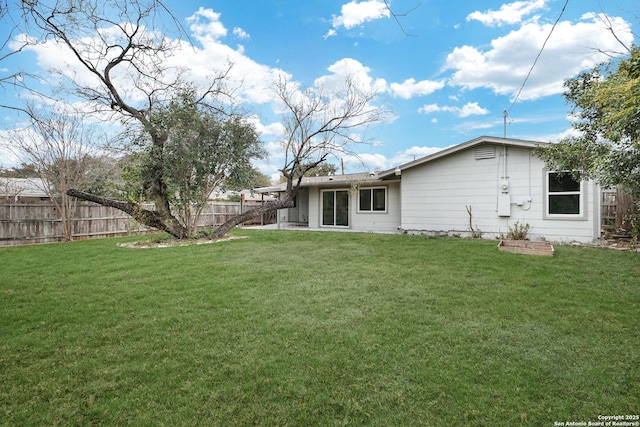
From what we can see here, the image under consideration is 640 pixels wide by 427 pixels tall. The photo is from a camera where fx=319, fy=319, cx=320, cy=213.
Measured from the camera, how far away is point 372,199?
1378cm

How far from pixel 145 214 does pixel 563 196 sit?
40.9 feet

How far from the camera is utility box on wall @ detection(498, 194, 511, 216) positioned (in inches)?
385

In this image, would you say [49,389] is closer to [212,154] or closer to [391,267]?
[391,267]

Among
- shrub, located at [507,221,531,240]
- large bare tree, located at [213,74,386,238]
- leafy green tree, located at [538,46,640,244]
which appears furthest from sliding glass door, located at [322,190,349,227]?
leafy green tree, located at [538,46,640,244]

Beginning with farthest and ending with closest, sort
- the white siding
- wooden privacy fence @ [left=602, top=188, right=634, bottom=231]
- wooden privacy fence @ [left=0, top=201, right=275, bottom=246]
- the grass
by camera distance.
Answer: wooden privacy fence @ [left=602, top=188, right=634, bottom=231] < wooden privacy fence @ [left=0, top=201, right=275, bottom=246] < the white siding < the grass

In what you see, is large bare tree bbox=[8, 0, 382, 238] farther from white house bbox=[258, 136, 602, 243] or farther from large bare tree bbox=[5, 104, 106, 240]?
white house bbox=[258, 136, 602, 243]

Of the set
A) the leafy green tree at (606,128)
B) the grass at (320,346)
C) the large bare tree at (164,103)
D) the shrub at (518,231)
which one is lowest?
the grass at (320,346)

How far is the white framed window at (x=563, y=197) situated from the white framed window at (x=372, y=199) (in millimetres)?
5695

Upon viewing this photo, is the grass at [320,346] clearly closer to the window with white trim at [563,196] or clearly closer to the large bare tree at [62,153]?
the window with white trim at [563,196]

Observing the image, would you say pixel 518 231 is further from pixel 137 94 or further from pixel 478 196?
pixel 137 94

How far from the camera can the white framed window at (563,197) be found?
884cm

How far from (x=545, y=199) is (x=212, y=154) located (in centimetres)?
1007

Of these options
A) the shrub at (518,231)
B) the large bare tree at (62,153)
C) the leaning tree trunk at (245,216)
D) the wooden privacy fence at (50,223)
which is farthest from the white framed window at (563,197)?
the large bare tree at (62,153)

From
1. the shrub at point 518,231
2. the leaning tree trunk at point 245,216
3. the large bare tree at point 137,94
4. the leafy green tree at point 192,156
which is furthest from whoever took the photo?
the leaning tree trunk at point 245,216
